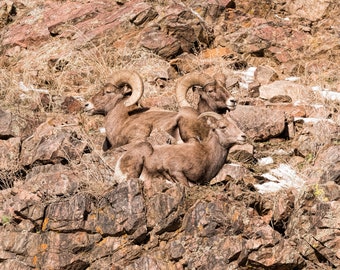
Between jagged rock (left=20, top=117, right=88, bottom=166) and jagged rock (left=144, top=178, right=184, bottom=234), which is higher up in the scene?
jagged rock (left=144, top=178, right=184, bottom=234)

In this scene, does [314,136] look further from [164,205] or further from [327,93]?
[164,205]

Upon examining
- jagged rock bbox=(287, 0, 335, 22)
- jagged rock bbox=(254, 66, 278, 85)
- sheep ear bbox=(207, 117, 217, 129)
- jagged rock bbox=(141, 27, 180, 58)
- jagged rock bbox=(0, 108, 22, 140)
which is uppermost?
sheep ear bbox=(207, 117, 217, 129)

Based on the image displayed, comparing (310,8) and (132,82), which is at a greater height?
(132,82)

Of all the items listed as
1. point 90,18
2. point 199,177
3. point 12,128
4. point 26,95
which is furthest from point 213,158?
point 90,18

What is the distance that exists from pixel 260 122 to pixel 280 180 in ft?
8.09

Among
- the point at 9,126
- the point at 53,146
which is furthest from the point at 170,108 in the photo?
the point at 53,146

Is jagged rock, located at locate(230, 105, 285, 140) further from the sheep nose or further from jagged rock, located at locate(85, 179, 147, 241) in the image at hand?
jagged rock, located at locate(85, 179, 147, 241)

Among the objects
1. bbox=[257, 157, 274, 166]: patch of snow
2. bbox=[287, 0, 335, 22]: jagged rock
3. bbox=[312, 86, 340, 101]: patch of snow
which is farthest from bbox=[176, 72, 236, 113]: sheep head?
bbox=[287, 0, 335, 22]: jagged rock

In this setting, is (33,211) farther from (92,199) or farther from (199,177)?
(199,177)

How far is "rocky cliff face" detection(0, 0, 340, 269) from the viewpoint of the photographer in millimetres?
9250

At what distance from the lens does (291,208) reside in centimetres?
979

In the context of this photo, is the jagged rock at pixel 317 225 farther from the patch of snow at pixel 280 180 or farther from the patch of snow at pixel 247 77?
the patch of snow at pixel 247 77

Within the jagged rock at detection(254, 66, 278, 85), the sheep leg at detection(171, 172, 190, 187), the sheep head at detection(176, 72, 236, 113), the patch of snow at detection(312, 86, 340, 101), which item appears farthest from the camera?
the jagged rock at detection(254, 66, 278, 85)

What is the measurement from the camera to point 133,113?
527 inches
